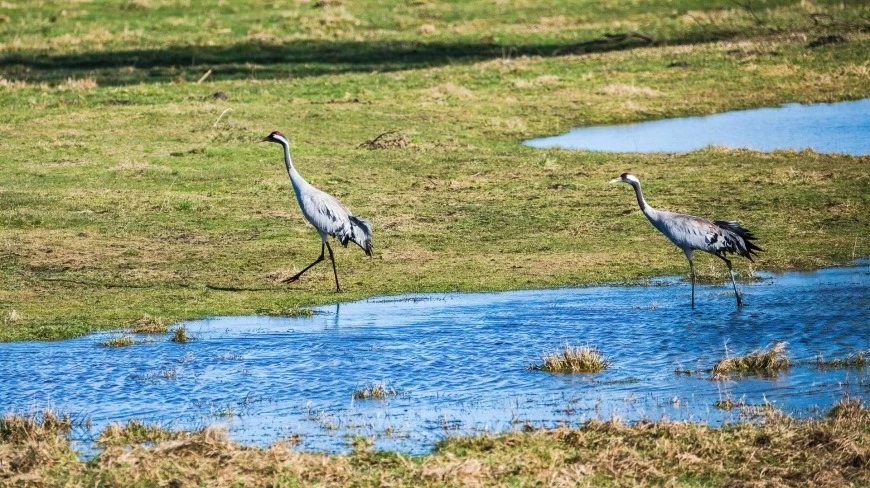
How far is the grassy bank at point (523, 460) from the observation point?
10.1 m

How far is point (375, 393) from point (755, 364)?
397cm

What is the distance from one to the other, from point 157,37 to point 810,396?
4617 cm

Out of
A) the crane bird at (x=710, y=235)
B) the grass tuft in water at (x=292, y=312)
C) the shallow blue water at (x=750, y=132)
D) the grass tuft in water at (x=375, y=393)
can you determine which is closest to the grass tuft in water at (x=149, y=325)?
the grass tuft in water at (x=292, y=312)

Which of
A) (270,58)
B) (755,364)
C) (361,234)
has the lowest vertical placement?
(755,364)

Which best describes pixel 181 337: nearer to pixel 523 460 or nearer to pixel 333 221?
pixel 333 221

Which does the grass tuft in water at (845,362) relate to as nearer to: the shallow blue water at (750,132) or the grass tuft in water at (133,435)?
the grass tuft in water at (133,435)

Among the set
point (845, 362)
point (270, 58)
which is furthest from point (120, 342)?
point (270, 58)

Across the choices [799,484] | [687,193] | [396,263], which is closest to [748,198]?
[687,193]

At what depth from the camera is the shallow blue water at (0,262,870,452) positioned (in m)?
12.4

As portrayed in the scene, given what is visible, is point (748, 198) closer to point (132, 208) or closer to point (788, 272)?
point (788, 272)

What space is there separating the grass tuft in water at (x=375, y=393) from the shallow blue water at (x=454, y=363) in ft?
0.46

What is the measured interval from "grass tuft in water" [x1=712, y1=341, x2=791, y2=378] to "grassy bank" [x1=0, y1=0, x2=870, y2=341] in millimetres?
4784

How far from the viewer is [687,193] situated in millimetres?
25188

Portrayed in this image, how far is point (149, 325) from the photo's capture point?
16.4m
